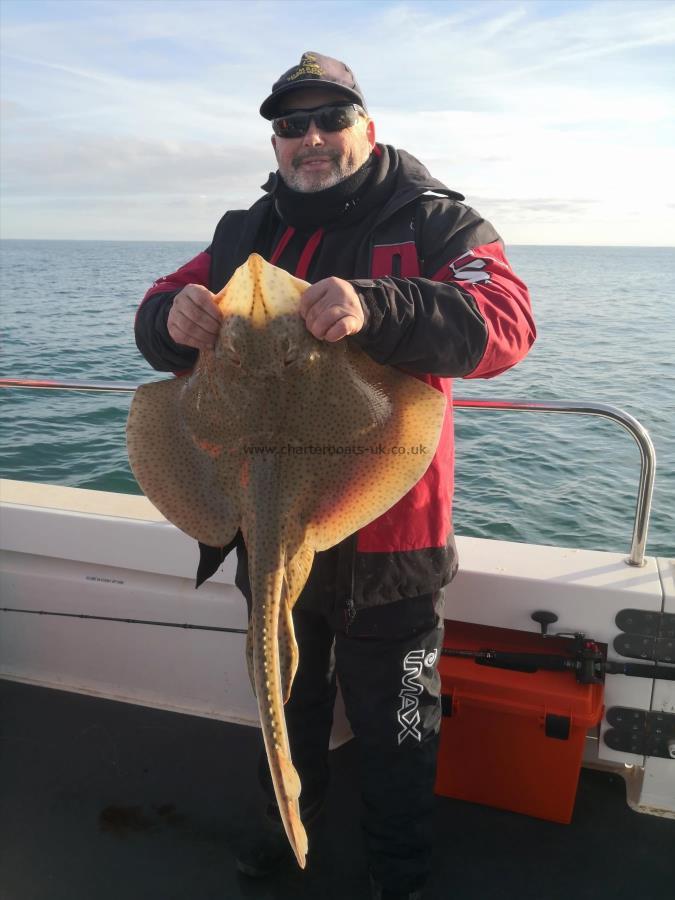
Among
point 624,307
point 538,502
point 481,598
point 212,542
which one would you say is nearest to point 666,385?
point 538,502

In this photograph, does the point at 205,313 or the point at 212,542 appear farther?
the point at 212,542

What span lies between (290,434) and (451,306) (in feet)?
1.86

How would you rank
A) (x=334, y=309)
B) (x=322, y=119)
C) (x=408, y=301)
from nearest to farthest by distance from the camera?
(x=334, y=309), (x=408, y=301), (x=322, y=119)

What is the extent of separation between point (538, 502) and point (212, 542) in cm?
798

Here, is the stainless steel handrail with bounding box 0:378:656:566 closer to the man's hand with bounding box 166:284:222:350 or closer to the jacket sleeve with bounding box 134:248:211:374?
the jacket sleeve with bounding box 134:248:211:374

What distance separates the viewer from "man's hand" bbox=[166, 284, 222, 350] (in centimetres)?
194

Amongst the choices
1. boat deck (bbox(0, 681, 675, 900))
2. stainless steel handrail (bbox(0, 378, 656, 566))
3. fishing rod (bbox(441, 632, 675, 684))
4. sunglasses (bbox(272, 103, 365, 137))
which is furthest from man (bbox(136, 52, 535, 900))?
stainless steel handrail (bbox(0, 378, 656, 566))

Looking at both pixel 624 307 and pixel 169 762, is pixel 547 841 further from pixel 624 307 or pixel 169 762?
pixel 624 307

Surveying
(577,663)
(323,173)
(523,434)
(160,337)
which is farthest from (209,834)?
(523,434)

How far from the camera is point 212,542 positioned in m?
2.12

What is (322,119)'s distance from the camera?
2.44 metres

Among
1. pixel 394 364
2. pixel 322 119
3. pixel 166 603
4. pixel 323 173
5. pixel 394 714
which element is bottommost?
pixel 166 603

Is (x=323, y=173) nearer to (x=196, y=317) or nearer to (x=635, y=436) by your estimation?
(x=196, y=317)

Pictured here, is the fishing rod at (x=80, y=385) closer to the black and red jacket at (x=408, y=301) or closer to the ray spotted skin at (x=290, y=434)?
the black and red jacket at (x=408, y=301)
